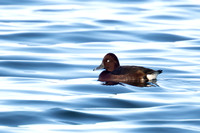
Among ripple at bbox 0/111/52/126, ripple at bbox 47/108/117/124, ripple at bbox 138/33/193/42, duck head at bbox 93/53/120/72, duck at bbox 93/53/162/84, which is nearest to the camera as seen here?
ripple at bbox 0/111/52/126

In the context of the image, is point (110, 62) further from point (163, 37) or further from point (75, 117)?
point (163, 37)

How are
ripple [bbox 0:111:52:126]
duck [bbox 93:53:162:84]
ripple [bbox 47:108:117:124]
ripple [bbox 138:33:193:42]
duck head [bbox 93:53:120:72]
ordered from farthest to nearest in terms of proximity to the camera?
ripple [bbox 138:33:193:42] < duck head [bbox 93:53:120:72] < duck [bbox 93:53:162:84] < ripple [bbox 47:108:117:124] < ripple [bbox 0:111:52:126]

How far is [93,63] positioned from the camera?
16.5 metres

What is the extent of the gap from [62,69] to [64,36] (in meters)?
5.88

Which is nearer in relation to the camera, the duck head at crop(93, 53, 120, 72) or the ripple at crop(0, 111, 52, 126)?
the ripple at crop(0, 111, 52, 126)

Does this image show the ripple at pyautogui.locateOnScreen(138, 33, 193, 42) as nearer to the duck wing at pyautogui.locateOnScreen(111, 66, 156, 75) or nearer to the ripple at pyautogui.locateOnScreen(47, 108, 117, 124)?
the duck wing at pyautogui.locateOnScreen(111, 66, 156, 75)

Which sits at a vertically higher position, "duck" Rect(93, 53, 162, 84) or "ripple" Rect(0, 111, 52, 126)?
"duck" Rect(93, 53, 162, 84)

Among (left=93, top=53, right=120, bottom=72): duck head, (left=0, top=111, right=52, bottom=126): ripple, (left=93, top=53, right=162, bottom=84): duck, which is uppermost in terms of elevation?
(left=93, top=53, right=120, bottom=72): duck head

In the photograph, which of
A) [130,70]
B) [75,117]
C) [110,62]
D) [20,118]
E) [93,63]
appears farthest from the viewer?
[93,63]

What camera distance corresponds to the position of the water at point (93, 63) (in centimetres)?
989

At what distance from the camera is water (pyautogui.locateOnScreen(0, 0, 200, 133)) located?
9.89 m

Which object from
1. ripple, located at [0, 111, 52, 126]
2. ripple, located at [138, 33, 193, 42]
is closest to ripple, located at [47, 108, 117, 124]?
ripple, located at [0, 111, 52, 126]

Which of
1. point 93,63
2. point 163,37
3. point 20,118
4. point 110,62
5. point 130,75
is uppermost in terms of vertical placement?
point 163,37

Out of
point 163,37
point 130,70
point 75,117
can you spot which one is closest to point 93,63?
point 130,70
